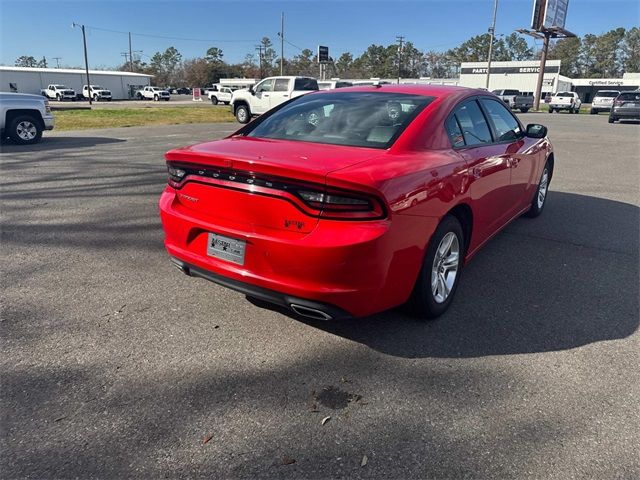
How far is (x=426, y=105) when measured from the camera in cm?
339

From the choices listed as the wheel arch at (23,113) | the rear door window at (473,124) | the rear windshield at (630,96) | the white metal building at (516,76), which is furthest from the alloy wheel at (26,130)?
the white metal building at (516,76)

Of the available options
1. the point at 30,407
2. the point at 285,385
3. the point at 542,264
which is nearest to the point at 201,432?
the point at 285,385

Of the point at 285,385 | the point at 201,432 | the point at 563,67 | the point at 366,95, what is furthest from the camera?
the point at 563,67

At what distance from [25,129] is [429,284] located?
1249 centimetres

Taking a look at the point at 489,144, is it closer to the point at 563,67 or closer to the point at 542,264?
the point at 542,264

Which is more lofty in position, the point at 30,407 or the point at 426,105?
the point at 426,105

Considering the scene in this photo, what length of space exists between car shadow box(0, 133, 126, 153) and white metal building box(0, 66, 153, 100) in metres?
63.0

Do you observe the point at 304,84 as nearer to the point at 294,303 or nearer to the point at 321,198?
the point at 321,198

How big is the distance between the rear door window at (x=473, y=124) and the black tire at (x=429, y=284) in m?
0.78

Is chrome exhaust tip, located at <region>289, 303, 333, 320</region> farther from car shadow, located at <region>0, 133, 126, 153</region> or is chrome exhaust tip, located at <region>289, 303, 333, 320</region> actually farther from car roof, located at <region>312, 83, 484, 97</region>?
car shadow, located at <region>0, 133, 126, 153</region>

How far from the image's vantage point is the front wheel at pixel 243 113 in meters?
21.1

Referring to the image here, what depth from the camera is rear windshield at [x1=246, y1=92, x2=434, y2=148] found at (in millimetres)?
3189

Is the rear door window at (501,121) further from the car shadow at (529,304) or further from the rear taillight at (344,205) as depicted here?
the rear taillight at (344,205)

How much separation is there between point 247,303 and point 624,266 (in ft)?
11.5
